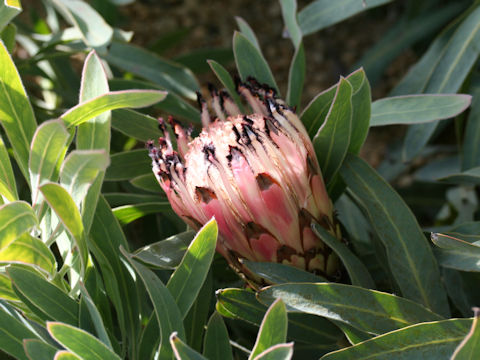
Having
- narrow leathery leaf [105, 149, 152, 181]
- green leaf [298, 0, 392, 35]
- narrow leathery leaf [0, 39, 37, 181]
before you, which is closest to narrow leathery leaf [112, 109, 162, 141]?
narrow leathery leaf [105, 149, 152, 181]

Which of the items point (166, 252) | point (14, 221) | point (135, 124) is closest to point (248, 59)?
point (135, 124)

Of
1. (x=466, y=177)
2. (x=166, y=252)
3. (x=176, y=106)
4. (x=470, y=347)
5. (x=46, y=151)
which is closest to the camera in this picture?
(x=470, y=347)

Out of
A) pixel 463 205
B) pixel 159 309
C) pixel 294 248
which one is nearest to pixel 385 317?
pixel 294 248

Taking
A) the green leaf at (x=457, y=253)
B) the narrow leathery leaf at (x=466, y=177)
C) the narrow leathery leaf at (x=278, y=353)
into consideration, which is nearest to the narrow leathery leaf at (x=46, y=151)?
the narrow leathery leaf at (x=278, y=353)

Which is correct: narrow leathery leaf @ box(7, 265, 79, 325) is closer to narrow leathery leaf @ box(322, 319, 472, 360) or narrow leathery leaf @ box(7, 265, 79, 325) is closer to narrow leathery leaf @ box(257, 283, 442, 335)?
narrow leathery leaf @ box(257, 283, 442, 335)

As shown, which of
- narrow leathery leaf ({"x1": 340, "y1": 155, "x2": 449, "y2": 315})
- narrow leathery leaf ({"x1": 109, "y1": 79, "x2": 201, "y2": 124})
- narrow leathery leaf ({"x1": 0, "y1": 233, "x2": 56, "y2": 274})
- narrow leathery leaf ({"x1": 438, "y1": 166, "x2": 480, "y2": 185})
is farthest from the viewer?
narrow leathery leaf ({"x1": 109, "y1": 79, "x2": 201, "y2": 124})

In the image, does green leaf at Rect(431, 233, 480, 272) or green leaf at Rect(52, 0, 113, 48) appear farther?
green leaf at Rect(52, 0, 113, 48)

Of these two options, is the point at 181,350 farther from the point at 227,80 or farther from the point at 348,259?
the point at 227,80
